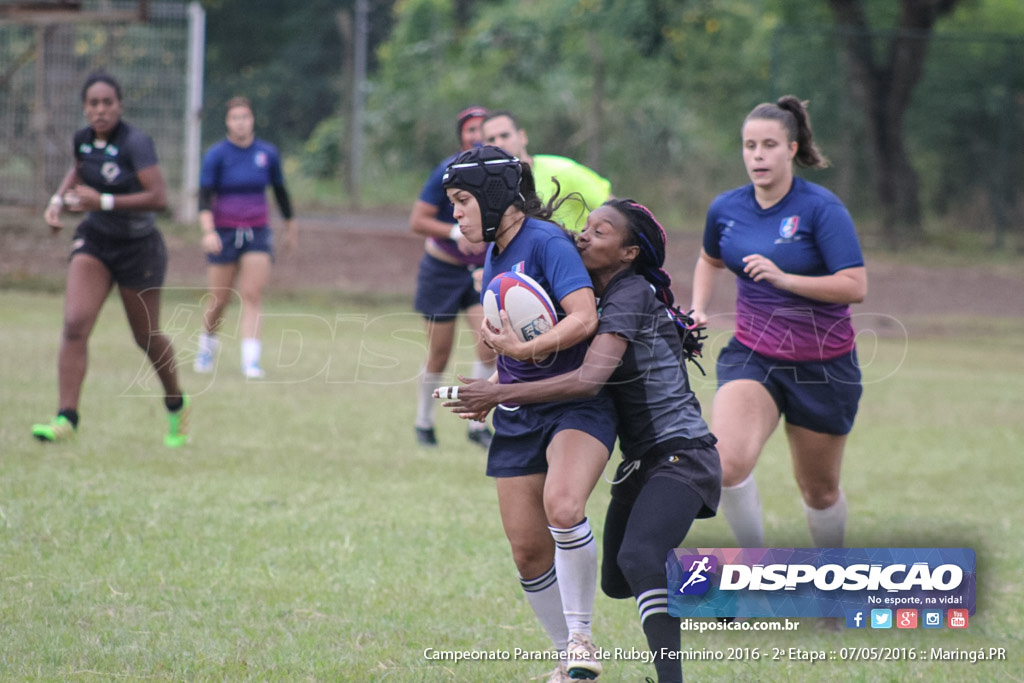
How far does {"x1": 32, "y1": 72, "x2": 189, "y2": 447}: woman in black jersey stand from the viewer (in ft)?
26.0

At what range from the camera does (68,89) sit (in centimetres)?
1961

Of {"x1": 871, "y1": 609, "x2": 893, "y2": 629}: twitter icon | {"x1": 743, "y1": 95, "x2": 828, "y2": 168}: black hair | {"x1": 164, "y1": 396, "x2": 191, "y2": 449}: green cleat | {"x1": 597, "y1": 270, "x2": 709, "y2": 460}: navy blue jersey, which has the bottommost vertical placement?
{"x1": 164, "y1": 396, "x2": 191, "y2": 449}: green cleat

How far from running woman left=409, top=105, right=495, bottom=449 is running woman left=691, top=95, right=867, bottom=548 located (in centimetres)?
332

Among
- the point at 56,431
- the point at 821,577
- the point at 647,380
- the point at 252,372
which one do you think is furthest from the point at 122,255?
the point at 821,577

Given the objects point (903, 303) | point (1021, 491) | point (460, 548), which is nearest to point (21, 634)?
point (460, 548)

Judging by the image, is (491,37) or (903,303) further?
(491,37)

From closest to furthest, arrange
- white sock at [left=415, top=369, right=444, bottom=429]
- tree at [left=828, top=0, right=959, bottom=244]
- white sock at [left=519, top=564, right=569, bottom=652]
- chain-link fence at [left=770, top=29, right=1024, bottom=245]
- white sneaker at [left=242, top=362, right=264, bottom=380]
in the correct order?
white sock at [left=519, top=564, right=569, bottom=652], white sock at [left=415, top=369, right=444, bottom=429], white sneaker at [left=242, top=362, right=264, bottom=380], chain-link fence at [left=770, top=29, right=1024, bottom=245], tree at [left=828, top=0, right=959, bottom=244]

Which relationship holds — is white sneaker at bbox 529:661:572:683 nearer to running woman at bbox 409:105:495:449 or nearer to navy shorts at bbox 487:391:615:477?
navy shorts at bbox 487:391:615:477

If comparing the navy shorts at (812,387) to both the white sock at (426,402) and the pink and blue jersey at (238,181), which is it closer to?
the white sock at (426,402)

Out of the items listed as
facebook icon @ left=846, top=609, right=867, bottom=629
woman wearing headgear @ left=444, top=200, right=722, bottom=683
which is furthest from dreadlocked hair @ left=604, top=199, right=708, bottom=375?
facebook icon @ left=846, top=609, right=867, bottom=629

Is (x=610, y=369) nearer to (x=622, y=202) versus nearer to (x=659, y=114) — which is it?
(x=622, y=202)

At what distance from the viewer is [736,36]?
31.8m

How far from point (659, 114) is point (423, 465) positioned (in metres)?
24.1

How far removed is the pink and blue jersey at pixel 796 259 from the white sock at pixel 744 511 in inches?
24.4
